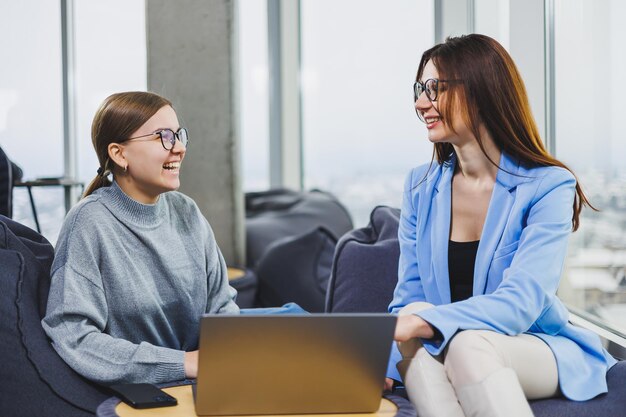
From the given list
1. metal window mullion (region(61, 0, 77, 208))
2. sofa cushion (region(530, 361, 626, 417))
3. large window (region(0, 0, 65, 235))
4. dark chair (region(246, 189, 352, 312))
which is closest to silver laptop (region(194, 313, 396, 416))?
sofa cushion (region(530, 361, 626, 417))

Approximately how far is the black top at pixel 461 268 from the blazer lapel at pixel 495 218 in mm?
57

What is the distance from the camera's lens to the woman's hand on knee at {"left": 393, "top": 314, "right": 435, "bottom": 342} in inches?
77.0

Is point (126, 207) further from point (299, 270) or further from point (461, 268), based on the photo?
point (299, 270)

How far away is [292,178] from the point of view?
693 cm

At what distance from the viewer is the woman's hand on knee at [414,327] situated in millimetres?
1955

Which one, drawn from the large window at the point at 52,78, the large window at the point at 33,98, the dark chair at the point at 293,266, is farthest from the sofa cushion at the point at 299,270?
the large window at the point at 33,98

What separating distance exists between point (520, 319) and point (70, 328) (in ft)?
3.55

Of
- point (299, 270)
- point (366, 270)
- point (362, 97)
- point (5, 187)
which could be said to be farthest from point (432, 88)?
point (362, 97)

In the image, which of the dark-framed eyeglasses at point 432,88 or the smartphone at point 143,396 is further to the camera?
the dark-framed eyeglasses at point 432,88

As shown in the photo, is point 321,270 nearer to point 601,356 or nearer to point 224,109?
point 224,109

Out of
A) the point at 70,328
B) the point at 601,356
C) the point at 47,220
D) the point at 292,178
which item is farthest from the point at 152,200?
the point at 292,178

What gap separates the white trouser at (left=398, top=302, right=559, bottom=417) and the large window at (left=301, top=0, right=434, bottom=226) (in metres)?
2.71

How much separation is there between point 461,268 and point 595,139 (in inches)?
38.5

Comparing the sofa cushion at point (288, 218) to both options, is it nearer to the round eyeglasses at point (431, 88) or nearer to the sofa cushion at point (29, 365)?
the round eyeglasses at point (431, 88)
